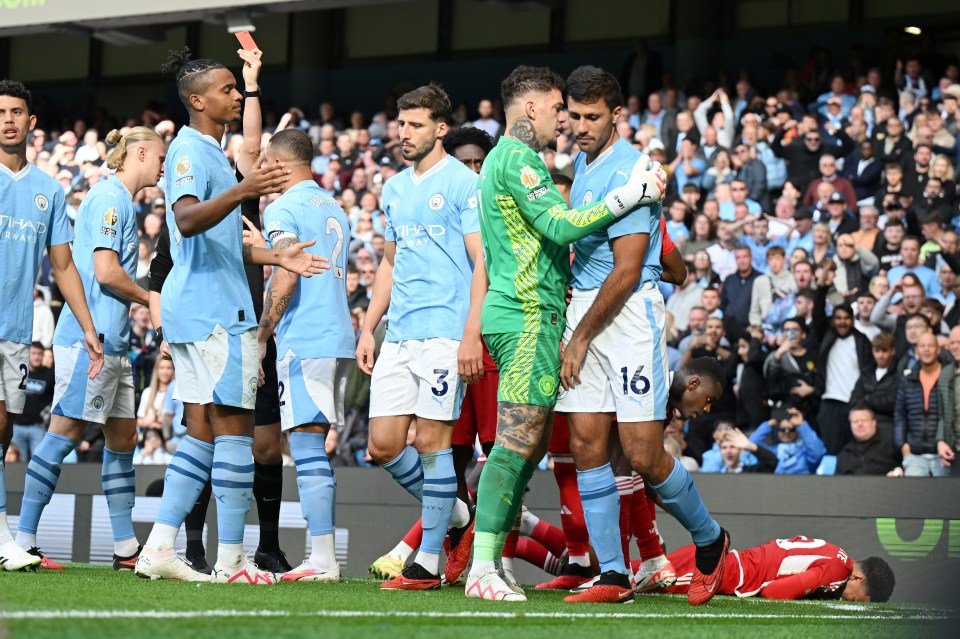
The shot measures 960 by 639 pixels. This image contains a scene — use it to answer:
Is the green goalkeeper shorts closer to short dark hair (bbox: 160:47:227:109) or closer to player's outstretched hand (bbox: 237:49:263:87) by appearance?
short dark hair (bbox: 160:47:227:109)

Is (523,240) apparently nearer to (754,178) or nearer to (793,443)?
(793,443)

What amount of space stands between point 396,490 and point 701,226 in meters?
5.41

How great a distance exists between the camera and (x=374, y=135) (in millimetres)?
18688

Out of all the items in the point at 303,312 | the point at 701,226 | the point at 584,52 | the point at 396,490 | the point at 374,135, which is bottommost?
the point at 396,490

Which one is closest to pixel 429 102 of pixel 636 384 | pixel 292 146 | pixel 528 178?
pixel 292 146

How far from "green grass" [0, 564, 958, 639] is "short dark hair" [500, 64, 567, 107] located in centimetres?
224

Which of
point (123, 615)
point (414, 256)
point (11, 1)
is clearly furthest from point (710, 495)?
point (11, 1)

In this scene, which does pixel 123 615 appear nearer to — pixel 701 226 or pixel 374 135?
pixel 701 226

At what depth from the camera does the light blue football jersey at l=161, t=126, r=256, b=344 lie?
623 cm

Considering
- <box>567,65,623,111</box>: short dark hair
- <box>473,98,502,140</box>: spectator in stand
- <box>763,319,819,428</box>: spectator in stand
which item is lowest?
<box>763,319,819,428</box>: spectator in stand

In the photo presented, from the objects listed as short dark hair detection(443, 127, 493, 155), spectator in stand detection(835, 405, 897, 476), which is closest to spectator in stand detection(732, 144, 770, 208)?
spectator in stand detection(835, 405, 897, 476)

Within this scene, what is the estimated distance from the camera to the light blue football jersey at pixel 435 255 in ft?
21.9

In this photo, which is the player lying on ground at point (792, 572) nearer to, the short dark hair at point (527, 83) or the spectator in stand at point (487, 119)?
the short dark hair at point (527, 83)

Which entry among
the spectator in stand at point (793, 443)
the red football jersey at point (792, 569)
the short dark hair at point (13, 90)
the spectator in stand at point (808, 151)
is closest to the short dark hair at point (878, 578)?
the red football jersey at point (792, 569)
